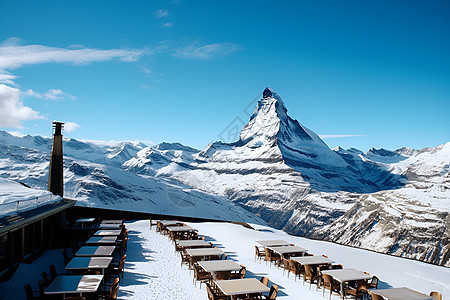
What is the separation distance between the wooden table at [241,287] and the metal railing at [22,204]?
8403 mm

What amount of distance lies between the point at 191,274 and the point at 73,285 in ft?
17.4

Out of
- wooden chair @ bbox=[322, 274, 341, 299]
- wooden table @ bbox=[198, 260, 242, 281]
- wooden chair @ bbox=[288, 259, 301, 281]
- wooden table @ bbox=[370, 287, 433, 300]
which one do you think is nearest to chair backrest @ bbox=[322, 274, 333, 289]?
wooden chair @ bbox=[322, 274, 341, 299]

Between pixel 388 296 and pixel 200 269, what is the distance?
21.5ft

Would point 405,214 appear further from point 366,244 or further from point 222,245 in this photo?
point 222,245

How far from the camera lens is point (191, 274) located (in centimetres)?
1352

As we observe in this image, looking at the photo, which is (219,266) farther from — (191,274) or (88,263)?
(88,263)

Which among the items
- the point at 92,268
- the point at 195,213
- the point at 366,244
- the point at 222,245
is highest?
the point at 92,268

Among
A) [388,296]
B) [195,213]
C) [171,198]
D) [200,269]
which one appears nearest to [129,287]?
[200,269]

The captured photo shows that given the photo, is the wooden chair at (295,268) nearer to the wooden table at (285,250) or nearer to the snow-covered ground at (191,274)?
the snow-covered ground at (191,274)

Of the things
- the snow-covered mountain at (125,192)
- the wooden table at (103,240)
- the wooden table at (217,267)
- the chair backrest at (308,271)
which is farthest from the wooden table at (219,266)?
the snow-covered mountain at (125,192)

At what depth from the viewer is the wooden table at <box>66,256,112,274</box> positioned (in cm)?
1110

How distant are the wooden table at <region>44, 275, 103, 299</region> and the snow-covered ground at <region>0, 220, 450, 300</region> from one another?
4.59 feet

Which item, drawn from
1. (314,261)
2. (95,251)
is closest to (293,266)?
(314,261)

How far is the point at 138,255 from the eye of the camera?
16.5 m
